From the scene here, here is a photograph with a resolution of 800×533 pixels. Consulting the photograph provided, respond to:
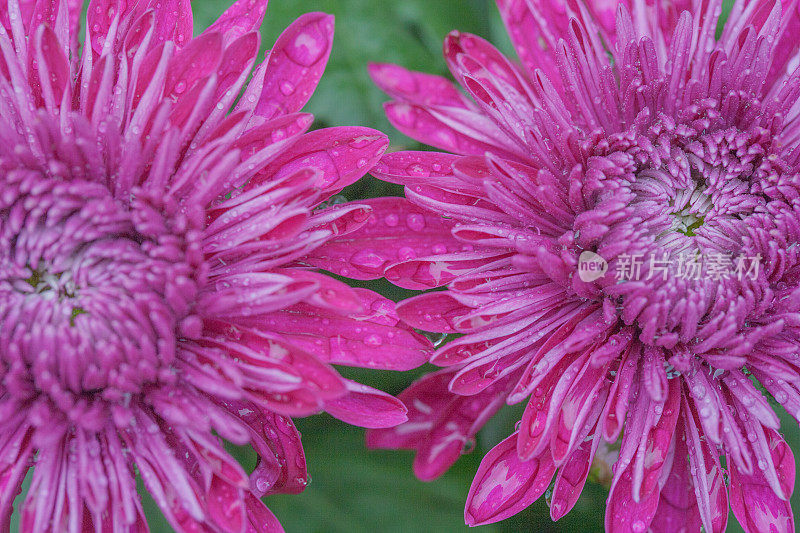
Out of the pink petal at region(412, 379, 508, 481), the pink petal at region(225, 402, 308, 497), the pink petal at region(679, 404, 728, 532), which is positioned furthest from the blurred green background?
the pink petal at region(679, 404, 728, 532)

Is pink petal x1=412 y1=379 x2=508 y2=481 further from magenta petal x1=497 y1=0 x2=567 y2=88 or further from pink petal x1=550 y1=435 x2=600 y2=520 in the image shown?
Result: magenta petal x1=497 y1=0 x2=567 y2=88

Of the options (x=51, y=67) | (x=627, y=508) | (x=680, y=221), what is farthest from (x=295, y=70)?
(x=627, y=508)

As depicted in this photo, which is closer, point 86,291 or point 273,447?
point 86,291

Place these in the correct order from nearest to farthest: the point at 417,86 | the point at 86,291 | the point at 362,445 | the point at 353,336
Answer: the point at 86,291 < the point at 353,336 < the point at 417,86 < the point at 362,445

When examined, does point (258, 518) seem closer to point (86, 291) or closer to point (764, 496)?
point (86, 291)

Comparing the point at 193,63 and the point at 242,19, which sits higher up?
the point at 242,19

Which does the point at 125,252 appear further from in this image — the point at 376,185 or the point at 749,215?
the point at 749,215

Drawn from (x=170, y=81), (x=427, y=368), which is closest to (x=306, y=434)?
(x=427, y=368)
